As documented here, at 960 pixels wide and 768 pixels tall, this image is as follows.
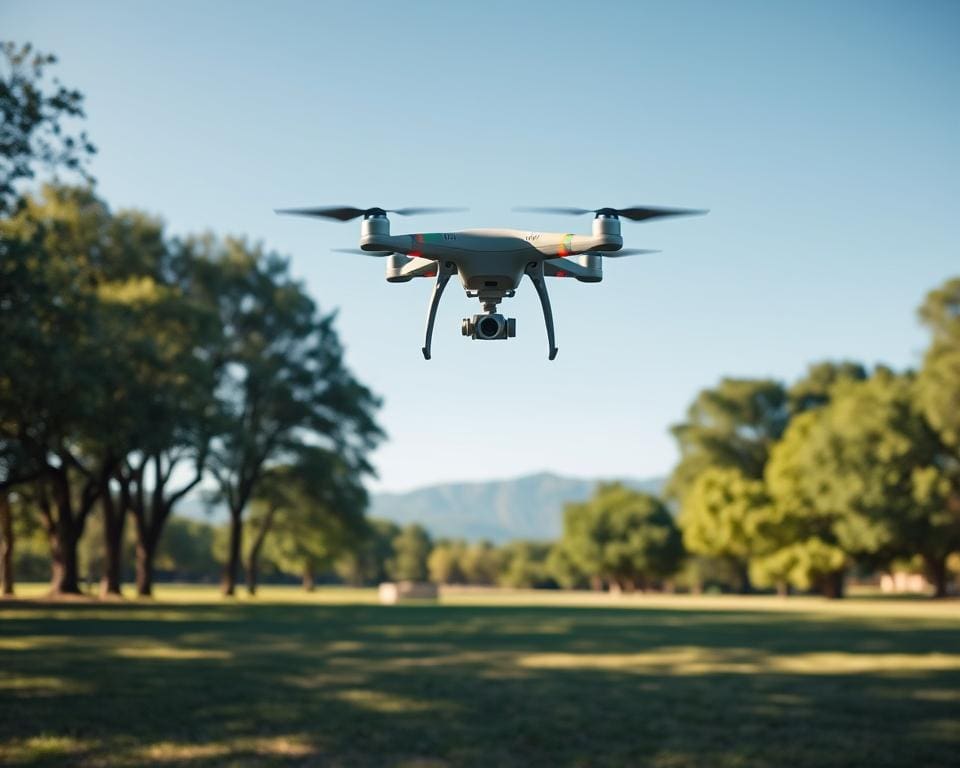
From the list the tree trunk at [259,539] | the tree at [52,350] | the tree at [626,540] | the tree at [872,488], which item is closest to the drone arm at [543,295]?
the tree at [52,350]

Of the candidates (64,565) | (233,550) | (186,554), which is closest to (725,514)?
(233,550)

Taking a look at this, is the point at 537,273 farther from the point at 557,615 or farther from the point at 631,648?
the point at 557,615

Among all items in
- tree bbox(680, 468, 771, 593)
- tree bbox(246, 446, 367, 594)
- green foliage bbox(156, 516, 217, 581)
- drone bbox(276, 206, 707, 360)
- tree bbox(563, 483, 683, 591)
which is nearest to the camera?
drone bbox(276, 206, 707, 360)

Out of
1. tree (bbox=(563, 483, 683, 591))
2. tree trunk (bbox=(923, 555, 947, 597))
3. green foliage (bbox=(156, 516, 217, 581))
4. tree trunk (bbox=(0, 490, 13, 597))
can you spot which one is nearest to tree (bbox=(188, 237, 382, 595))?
tree trunk (bbox=(0, 490, 13, 597))

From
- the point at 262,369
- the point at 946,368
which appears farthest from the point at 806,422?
the point at 262,369

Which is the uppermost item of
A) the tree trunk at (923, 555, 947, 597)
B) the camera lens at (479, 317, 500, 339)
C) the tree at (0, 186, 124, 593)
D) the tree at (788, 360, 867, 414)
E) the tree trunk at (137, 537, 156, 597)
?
the tree at (788, 360, 867, 414)

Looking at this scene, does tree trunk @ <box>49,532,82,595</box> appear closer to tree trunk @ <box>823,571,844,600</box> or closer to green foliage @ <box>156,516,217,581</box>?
tree trunk @ <box>823,571,844,600</box>
